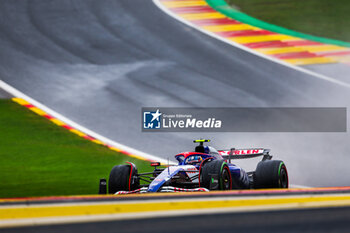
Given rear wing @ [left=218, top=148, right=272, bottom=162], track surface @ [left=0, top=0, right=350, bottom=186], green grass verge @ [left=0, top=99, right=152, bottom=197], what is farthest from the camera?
track surface @ [left=0, top=0, right=350, bottom=186]

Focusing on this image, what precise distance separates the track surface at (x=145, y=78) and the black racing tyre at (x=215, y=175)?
172 inches

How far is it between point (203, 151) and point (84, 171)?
2960 millimetres

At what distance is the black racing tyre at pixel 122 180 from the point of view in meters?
10.4

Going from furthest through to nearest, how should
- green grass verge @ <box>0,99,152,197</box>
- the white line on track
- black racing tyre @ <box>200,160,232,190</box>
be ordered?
the white line on track → green grass verge @ <box>0,99,152,197</box> → black racing tyre @ <box>200,160,232,190</box>

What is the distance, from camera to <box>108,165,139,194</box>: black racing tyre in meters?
10.4

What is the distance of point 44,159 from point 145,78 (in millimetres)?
6049

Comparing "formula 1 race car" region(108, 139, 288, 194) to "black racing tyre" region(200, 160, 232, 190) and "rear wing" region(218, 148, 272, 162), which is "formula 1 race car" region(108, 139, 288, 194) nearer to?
"black racing tyre" region(200, 160, 232, 190)

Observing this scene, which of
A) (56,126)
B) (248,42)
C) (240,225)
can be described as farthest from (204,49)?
(240,225)

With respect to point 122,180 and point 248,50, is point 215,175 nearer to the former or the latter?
point 122,180

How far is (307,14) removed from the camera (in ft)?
76.1

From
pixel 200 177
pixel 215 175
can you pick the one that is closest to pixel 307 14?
pixel 200 177

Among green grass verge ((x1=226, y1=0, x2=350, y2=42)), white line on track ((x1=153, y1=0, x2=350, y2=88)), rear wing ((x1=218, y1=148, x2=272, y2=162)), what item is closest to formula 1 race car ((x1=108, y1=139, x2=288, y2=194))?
rear wing ((x1=218, y1=148, x2=272, y2=162))

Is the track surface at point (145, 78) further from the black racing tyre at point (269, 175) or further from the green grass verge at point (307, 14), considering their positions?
the black racing tyre at point (269, 175)

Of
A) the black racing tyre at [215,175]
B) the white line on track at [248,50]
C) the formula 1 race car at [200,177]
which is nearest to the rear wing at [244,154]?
the formula 1 race car at [200,177]
